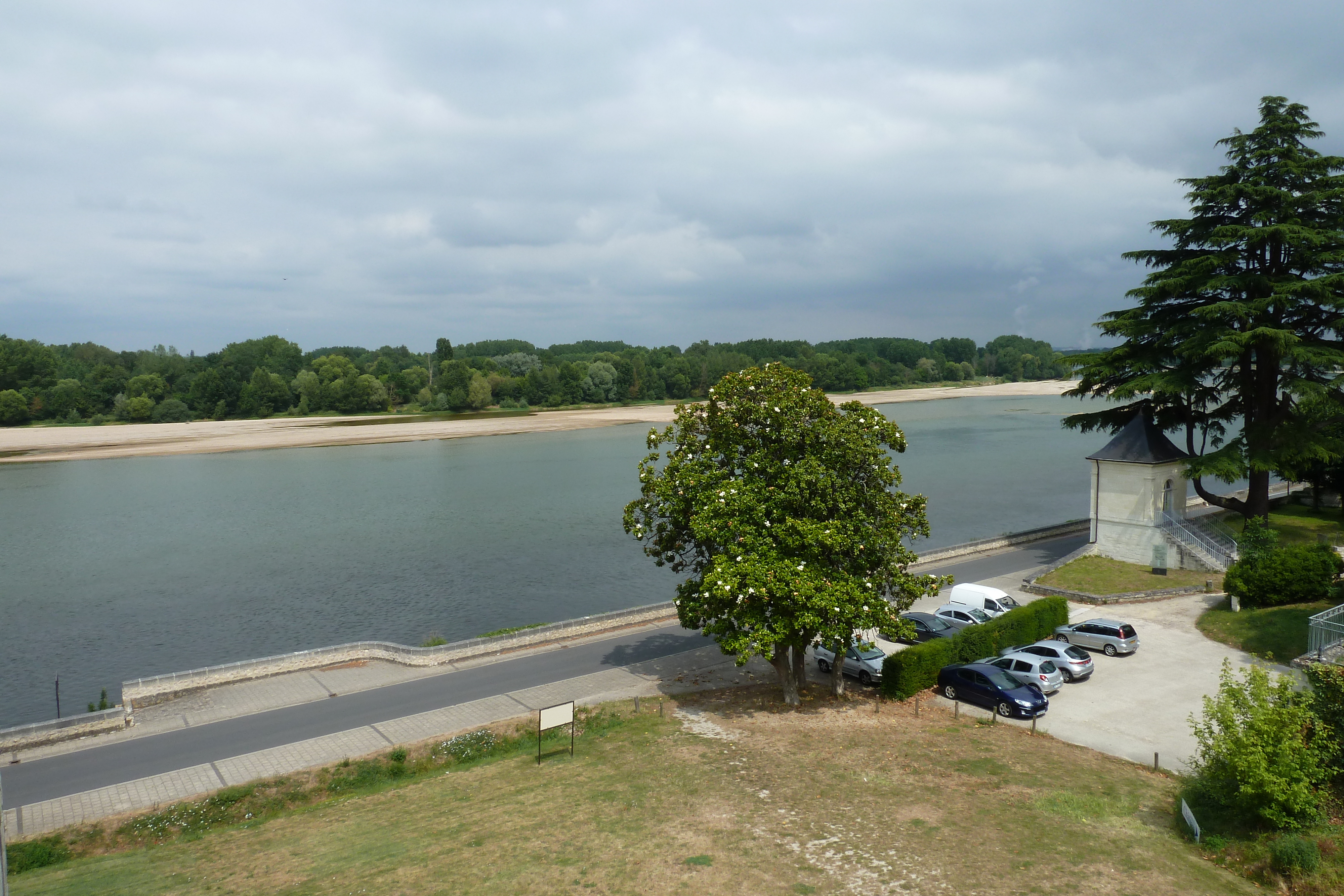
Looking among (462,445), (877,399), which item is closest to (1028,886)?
(462,445)

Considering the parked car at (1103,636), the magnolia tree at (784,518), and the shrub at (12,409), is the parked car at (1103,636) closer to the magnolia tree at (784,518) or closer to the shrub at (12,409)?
the magnolia tree at (784,518)

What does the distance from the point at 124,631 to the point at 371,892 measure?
3198 centimetres

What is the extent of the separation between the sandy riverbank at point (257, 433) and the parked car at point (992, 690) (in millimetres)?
76760

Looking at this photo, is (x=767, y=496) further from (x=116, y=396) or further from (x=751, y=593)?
(x=116, y=396)

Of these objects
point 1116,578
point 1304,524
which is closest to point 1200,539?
point 1116,578

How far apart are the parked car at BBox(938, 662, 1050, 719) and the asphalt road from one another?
895 centimetres

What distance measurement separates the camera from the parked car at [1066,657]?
79.4 feet

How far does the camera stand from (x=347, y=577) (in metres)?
45.9

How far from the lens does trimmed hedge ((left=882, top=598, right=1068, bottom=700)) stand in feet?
75.3

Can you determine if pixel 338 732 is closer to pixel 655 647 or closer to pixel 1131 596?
pixel 655 647

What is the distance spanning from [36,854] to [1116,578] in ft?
117

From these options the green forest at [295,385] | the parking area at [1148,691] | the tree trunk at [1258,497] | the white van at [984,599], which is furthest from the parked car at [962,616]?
the green forest at [295,385]

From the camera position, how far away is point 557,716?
19156mm

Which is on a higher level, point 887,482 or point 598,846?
point 887,482
